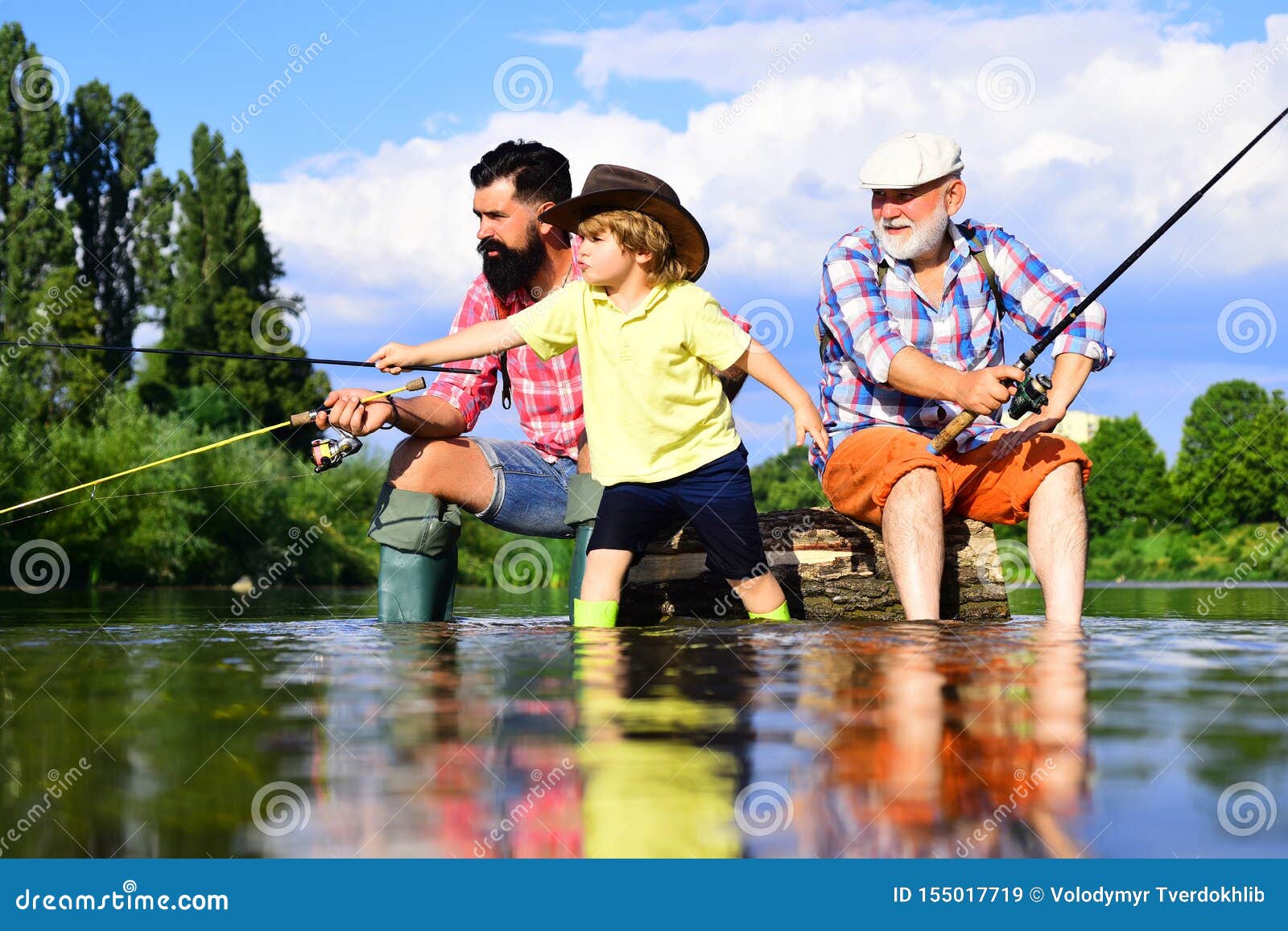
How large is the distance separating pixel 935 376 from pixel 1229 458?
3875 centimetres

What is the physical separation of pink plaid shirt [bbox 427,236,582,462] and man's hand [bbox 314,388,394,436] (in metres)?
0.47

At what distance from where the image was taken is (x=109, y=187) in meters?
39.1

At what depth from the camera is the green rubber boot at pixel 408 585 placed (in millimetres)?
5223

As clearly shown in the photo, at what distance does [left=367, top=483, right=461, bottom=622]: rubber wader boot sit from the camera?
203 inches

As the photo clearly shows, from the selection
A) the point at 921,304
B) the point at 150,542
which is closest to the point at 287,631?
the point at 921,304

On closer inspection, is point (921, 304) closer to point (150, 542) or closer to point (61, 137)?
point (150, 542)

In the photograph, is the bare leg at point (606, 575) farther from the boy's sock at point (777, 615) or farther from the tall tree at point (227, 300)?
the tall tree at point (227, 300)

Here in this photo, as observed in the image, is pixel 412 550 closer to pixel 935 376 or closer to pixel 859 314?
pixel 859 314

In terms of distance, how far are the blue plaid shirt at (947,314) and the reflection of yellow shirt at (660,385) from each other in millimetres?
515

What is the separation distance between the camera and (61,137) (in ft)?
121

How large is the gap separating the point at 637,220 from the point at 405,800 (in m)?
3.28

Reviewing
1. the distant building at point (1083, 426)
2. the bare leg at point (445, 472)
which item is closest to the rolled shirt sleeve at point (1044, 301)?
the bare leg at point (445, 472)

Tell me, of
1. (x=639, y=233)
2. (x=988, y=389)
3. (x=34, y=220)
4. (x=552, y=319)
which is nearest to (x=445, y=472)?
(x=552, y=319)

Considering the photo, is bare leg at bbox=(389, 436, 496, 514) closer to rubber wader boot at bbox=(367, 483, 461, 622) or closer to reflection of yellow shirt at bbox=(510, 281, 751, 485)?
rubber wader boot at bbox=(367, 483, 461, 622)
